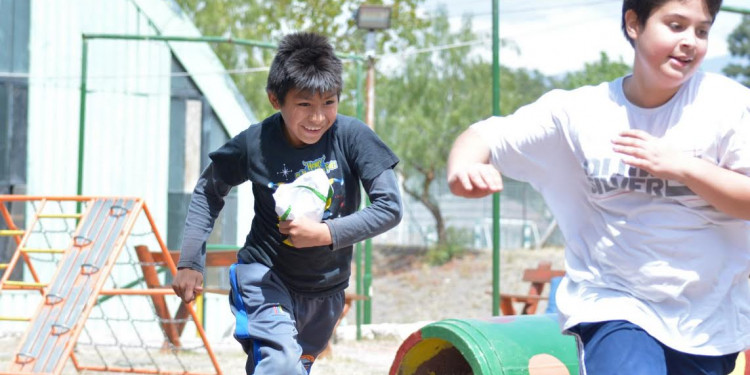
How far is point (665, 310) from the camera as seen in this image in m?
2.59

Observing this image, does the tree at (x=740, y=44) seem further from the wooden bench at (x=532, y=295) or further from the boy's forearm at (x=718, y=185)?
the boy's forearm at (x=718, y=185)

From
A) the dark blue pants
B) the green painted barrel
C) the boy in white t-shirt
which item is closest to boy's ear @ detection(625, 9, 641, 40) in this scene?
the boy in white t-shirt

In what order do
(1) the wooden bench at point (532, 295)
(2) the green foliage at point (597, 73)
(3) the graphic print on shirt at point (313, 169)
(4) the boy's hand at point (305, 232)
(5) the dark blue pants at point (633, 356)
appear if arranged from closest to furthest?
(5) the dark blue pants at point (633, 356) → (4) the boy's hand at point (305, 232) → (3) the graphic print on shirt at point (313, 169) → (1) the wooden bench at point (532, 295) → (2) the green foliage at point (597, 73)

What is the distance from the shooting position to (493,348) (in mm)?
3805

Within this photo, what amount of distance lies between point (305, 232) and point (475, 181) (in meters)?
1.06

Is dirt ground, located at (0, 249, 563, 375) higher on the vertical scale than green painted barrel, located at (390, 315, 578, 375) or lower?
lower

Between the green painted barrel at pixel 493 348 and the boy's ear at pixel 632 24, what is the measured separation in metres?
1.47

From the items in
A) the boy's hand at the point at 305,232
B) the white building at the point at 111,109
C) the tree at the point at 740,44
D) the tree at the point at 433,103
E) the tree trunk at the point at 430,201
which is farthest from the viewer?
the tree trunk at the point at 430,201

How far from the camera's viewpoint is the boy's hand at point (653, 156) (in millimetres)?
2459

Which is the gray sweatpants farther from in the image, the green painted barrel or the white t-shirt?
the white t-shirt

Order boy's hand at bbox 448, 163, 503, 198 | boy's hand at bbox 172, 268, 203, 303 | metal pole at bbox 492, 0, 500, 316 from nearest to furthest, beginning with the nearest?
1. boy's hand at bbox 448, 163, 503, 198
2. boy's hand at bbox 172, 268, 203, 303
3. metal pole at bbox 492, 0, 500, 316

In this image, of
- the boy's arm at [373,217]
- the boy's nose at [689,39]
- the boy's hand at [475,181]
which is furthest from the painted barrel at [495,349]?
the boy's nose at [689,39]

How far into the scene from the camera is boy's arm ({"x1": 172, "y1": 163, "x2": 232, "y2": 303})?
378 cm

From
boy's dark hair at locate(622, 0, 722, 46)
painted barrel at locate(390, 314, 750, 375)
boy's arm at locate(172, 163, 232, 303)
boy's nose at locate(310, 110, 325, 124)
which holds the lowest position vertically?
painted barrel at locate(390, 314, 750, 375)
